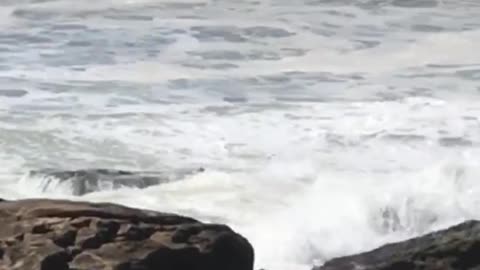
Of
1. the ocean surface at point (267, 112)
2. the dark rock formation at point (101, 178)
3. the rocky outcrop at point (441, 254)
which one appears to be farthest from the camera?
the dark rock formation at point (101, 178)

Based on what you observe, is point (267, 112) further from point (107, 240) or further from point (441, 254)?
point (107, 240)

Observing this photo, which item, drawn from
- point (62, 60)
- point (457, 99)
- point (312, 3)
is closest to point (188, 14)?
point (312, 3)

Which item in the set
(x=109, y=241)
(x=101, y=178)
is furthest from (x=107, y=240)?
(x=101, y=178)

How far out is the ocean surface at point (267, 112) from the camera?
7406 millimetres

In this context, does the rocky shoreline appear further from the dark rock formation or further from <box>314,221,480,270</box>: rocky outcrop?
the dark rock formation

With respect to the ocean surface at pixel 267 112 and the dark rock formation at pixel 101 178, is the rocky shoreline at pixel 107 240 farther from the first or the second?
the dark rock formation at pixel 101 178

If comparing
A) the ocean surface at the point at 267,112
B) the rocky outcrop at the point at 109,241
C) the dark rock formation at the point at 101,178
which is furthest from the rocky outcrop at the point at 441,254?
the dark rock formation at the point at 101,178

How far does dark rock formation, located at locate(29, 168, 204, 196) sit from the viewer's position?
7824 millimetres

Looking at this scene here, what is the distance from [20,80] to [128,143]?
127 inches

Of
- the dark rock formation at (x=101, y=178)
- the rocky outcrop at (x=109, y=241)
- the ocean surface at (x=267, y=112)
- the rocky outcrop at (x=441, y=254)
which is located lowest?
the ocean surface at (x=267, y=112)

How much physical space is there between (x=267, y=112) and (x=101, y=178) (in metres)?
3.22

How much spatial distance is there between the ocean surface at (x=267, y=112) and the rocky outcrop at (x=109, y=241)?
249 cm

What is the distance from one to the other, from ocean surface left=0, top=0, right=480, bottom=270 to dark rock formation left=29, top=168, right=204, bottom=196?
8 cm

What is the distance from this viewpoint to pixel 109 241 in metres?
3.47
